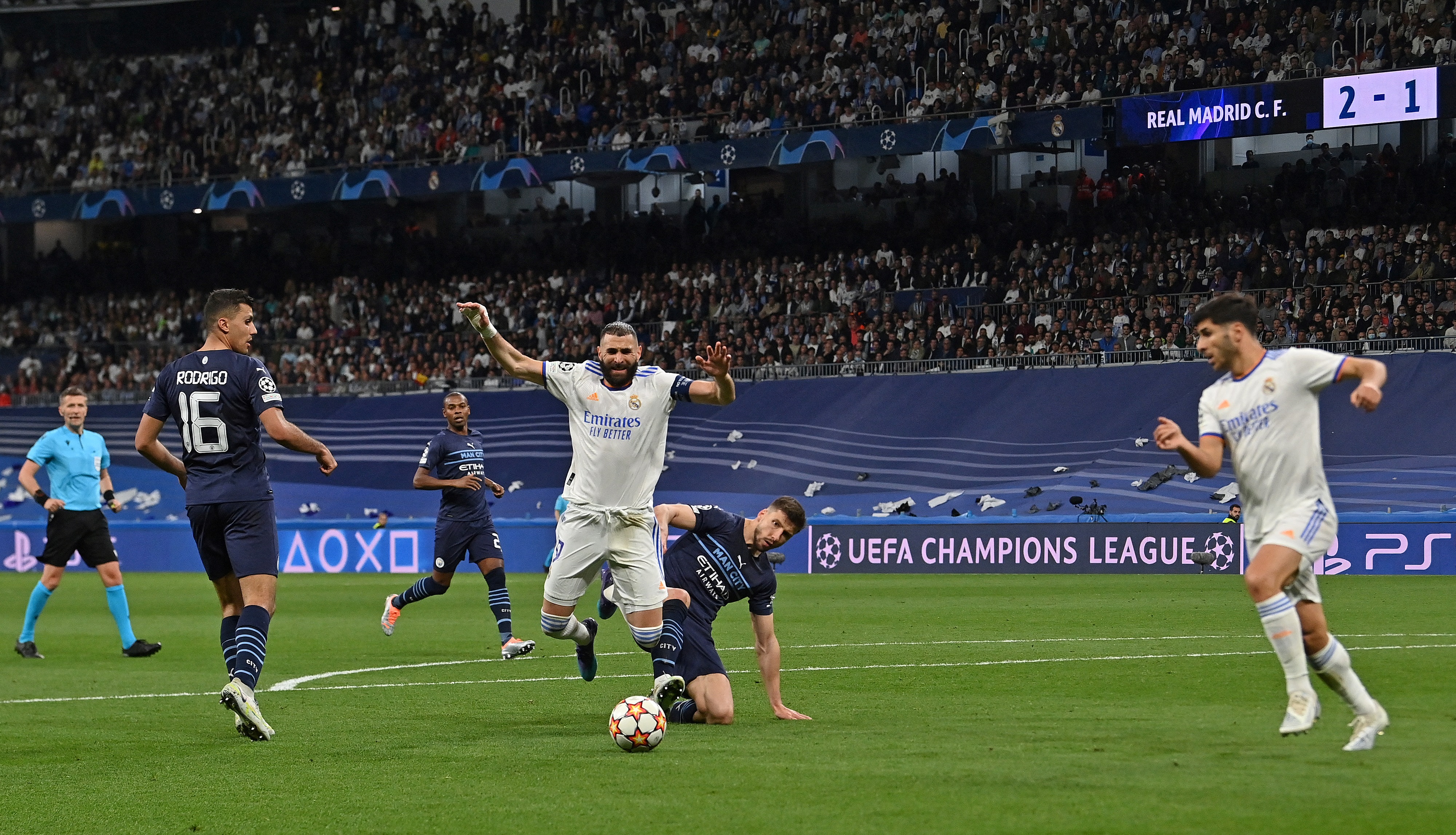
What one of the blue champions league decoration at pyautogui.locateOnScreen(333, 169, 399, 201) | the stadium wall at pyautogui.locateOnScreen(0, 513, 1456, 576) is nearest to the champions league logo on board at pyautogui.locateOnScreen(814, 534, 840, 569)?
the stadium wall at pyautogui.locateOnScreen(0, 513, 1456, 576)

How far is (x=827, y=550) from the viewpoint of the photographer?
99.4 ft

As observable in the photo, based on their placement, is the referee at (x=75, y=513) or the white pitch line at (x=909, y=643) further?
the referee at (x=75, y=513)

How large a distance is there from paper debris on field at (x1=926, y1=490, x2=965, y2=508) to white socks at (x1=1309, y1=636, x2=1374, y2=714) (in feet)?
80.2

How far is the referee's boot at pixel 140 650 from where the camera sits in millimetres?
16078

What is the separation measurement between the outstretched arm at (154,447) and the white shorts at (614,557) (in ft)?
6.65

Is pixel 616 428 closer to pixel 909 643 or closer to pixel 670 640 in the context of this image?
pixel 670 640

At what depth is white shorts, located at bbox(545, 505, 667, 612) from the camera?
1015 cm

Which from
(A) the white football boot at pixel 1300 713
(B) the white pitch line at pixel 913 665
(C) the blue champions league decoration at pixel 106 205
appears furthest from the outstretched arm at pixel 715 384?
(C) the blue champions league decoration at pixel 106 205

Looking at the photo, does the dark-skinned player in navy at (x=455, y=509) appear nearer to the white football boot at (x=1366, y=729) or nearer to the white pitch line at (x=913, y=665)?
the white pitch line at (x=913, y=665)

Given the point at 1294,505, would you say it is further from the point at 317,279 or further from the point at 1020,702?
the point at 317,279

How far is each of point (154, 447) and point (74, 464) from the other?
7.04 meters

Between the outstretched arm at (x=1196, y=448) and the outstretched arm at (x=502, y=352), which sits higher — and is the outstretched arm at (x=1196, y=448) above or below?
below

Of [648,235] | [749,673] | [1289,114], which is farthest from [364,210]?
[749,673]

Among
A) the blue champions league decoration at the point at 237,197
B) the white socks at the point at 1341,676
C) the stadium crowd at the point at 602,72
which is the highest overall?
the stadium crowd at the point at 602,72
